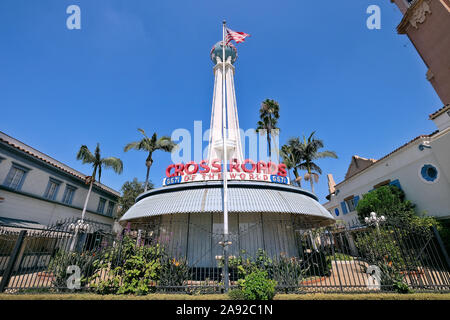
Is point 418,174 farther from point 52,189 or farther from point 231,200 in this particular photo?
point 52,189

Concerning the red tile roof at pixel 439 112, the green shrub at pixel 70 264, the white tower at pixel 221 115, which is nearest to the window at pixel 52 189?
the green shrub at pixel 70 264

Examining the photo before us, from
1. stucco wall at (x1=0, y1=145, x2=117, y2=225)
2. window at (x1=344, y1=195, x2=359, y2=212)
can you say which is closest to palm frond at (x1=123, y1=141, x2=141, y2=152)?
stucco wall at (x1=0, y1=145, x2=117, y2=225)

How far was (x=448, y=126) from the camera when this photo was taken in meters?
15.3

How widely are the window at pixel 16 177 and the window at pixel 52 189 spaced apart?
2419 millimetres

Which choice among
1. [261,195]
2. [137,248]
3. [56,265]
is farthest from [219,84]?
[56,265]

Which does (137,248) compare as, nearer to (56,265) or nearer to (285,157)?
(56,265)

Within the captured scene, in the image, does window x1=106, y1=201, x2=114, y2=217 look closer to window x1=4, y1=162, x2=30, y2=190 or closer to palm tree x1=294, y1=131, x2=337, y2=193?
window x1=4, y1=162, x2=30, y2=190

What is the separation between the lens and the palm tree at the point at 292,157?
26.8 meters

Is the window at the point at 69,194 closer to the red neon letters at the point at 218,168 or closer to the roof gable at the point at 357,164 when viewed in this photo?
the red neon letters at the point at 218,168

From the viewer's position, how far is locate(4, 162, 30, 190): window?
15394mm

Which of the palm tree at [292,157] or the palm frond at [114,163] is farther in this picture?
the palm tree at [292,157]

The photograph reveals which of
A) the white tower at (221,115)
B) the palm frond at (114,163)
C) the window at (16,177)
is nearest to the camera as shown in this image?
the window at (16,177)
